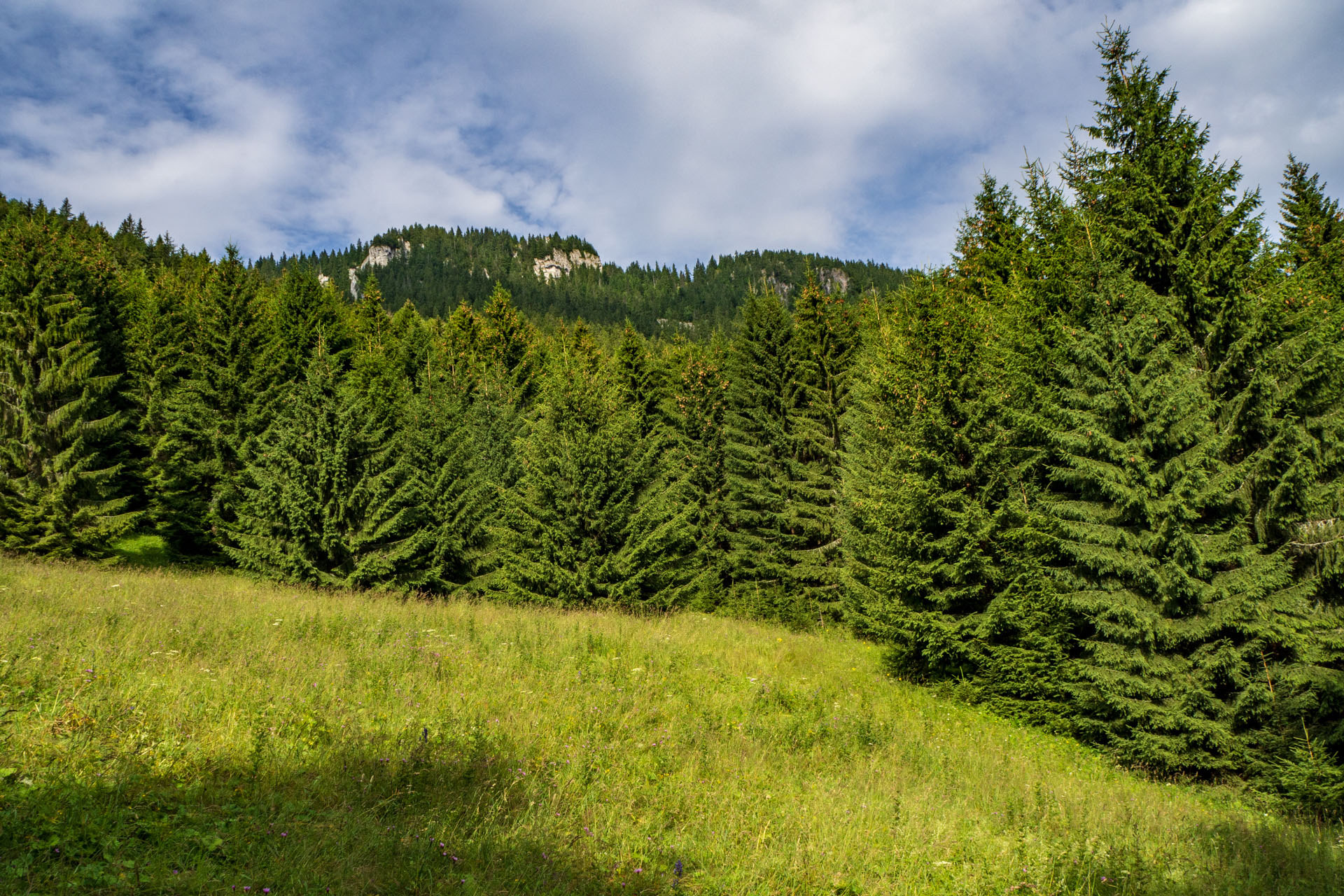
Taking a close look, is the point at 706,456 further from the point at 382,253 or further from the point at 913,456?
the point at 382,253

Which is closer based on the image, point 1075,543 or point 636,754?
point 636,754

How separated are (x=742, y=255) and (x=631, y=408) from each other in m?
166

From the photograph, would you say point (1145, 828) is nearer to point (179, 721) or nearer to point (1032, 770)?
point (1032, 770)

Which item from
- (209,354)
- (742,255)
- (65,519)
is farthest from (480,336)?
(742,255)

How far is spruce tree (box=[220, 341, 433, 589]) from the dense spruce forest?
0.36 feet

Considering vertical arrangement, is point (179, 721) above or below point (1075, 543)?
below

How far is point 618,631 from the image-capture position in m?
11.2

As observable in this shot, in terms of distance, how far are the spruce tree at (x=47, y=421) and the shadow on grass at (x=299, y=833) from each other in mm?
22450

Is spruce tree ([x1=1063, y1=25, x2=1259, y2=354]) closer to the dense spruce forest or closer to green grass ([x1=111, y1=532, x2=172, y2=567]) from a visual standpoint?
the dense spruce forest

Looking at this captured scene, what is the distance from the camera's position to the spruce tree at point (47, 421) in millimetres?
19984

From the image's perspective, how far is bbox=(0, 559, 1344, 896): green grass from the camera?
12.3ft

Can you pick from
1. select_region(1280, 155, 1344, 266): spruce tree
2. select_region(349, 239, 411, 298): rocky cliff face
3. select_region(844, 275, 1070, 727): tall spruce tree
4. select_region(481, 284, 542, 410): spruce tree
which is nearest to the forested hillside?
select_region(349, 239, 411, 298): rocky cliff face

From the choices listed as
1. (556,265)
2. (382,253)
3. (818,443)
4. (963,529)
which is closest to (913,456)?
(963,529)

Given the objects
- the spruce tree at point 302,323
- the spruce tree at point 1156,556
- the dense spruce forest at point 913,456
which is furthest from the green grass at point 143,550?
the spruce tree at point 1156,556
